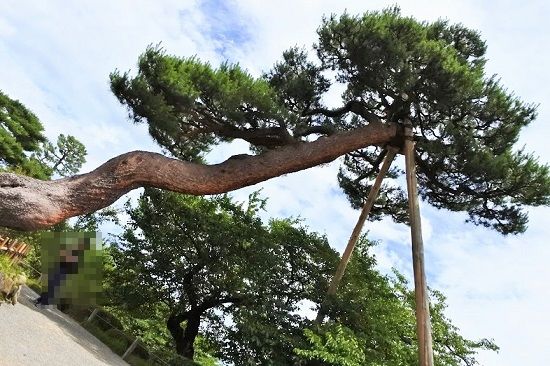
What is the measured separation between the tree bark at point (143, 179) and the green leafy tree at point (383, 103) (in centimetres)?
41

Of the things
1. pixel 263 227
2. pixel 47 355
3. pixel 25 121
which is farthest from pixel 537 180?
pixel 25 121

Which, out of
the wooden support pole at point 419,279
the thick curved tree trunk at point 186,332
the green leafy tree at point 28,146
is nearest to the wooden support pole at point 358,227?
the wooden support pole at point 419,279

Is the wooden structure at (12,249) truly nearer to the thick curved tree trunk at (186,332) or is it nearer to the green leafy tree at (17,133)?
the thick curved tree trunk at (186,332)

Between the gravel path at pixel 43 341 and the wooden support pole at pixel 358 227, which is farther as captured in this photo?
the wooden support pole at pixel 358 227

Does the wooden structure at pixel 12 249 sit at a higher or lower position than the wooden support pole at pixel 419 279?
lower

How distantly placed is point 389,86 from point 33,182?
547 cm

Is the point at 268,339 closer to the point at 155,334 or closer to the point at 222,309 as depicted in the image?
the point at 222,309

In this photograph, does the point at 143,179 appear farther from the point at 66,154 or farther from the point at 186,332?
the point at 66,154

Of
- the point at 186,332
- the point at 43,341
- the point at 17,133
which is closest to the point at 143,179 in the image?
the point at 43,341

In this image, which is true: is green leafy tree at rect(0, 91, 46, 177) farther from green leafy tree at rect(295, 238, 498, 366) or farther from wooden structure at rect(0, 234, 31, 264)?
green leafy tree at rect(295, 238, 498, 366)

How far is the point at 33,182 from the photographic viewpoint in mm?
5945

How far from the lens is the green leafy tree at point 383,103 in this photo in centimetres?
750

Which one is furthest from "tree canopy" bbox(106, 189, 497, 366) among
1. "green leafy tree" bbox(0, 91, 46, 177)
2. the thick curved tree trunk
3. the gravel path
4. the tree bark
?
"green leafy tree" bbox(0, 91, 46, 177)

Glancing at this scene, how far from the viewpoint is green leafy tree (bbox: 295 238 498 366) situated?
28.0 ft
